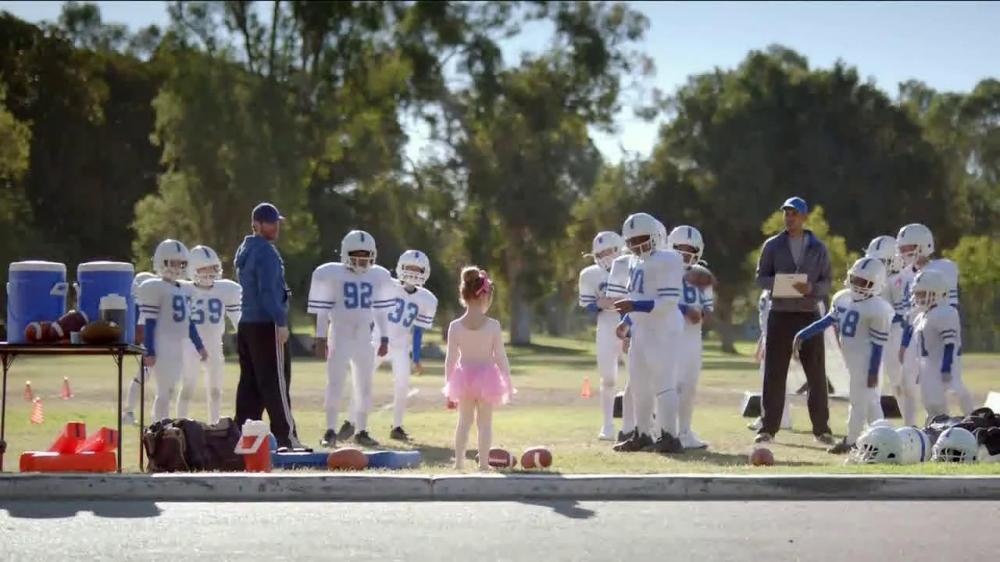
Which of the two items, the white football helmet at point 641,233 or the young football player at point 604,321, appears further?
the young football player at point 604,321

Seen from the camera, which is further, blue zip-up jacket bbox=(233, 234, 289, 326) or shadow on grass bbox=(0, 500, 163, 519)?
blue zip-up jacket bbox=(233, 234, 289, 326)

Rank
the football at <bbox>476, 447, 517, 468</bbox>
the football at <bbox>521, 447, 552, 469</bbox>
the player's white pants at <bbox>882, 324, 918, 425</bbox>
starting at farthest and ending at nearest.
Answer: the player's white pants at <bbox>882, 324, 918, 425</bbox> → the football at <bbox>476, 447, 517, 468</bbox> → the football at <bbox>521, 447, 552, 469</bbox>

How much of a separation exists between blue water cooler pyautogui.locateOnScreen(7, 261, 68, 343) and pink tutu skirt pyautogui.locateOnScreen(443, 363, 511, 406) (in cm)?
336

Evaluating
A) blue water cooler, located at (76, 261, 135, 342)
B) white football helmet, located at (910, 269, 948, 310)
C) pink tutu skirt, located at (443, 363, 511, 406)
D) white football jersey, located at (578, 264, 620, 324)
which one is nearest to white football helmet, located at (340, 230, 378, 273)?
white football jersey, located at (578, 264, 620, 324)

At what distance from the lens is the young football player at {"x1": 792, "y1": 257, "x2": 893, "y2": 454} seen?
1656 centimetres

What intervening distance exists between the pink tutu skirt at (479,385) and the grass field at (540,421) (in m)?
0.62

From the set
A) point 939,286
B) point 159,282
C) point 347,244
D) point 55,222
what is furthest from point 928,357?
point 55,222

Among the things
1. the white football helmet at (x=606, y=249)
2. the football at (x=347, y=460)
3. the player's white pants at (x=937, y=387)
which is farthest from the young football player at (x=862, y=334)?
the football at (x=347, y=460)

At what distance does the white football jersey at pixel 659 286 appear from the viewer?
51.6ft

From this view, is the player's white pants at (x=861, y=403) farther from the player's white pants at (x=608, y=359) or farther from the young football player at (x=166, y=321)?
the young football player at (x=166, y=321)

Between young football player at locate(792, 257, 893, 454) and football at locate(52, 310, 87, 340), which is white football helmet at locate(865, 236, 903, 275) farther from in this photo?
football at locate(52, 310, 87, 340)

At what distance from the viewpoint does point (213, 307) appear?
18906 millimetres

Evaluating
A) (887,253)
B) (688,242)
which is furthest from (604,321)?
(887,253)

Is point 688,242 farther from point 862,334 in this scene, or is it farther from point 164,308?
point 164,308
